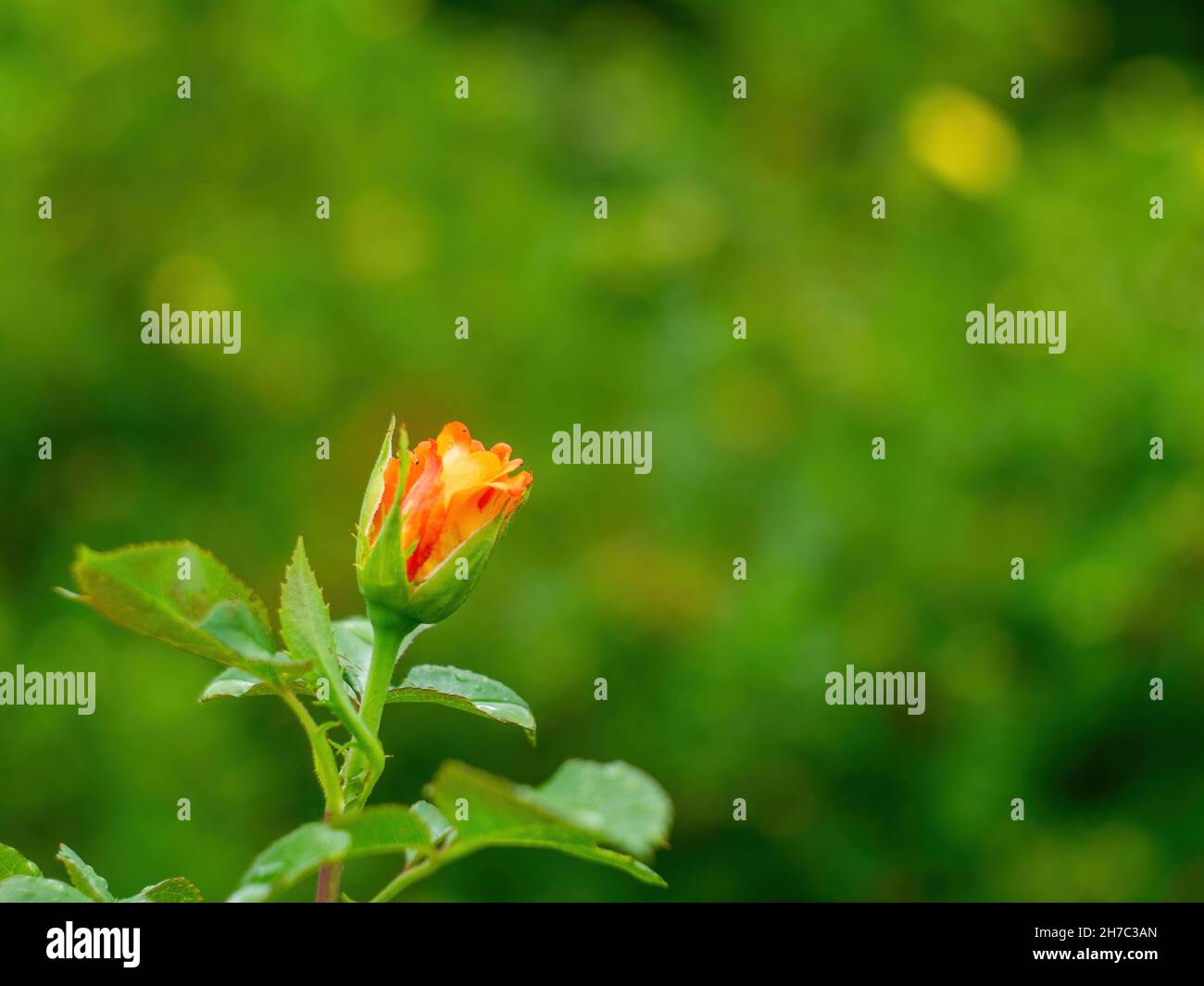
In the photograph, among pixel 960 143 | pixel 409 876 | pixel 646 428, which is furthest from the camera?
pixel 960 143

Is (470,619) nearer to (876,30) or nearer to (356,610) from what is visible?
(356,610)

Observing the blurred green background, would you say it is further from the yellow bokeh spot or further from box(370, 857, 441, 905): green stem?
box(370, 857, 441, 905): green stem

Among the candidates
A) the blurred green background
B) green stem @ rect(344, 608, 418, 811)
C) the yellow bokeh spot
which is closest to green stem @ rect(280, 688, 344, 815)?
green stem @ rect(344, 608, 418, 811)

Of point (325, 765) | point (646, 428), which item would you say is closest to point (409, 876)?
point (325, 765)

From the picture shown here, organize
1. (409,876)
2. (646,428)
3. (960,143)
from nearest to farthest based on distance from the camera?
(409,876), (646,428), (960,143)

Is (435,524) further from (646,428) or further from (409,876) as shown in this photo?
(646,428)
